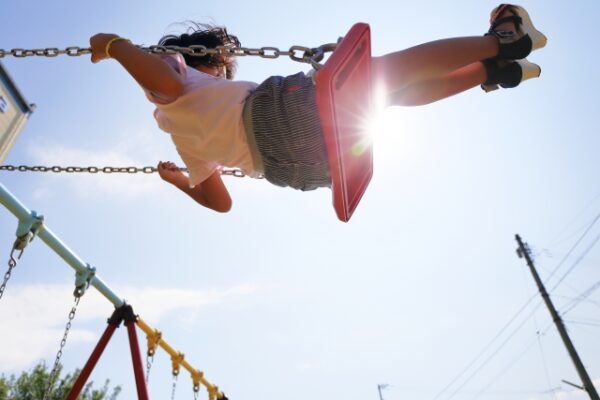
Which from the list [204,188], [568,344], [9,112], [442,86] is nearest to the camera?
[442,86]

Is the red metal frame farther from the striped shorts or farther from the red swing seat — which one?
the red swing seat

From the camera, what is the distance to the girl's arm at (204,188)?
2.15 metres

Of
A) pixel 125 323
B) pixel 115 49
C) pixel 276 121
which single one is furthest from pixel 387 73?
pixel 125 323

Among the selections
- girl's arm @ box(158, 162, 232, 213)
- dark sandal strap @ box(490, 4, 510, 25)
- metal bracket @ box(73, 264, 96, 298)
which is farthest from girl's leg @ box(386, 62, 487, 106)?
metal bracket @ box(73, 264, 96, 298)

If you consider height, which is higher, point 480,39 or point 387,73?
point 480,39

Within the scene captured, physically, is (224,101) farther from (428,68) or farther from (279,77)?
(428,68)

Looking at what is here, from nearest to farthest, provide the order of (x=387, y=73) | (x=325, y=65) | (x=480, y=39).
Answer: (x=325, y=65) < (x=387, y=73) < (x=480, y=39)

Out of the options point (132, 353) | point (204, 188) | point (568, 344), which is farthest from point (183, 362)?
point (568, 344)

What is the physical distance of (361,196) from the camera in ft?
5.27

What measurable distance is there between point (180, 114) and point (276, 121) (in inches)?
15.6

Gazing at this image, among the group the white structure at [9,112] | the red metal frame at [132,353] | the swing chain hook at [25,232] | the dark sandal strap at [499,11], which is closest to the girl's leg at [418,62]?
the dark sandal strap at [499,11]

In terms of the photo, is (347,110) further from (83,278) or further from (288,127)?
(83,278)

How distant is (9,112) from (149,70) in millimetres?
3116

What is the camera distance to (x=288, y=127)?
1484 millimetres
